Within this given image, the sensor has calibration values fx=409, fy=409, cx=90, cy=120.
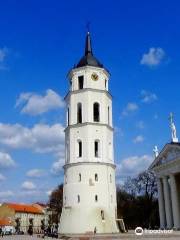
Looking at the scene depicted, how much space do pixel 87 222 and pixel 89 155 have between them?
8.53 m

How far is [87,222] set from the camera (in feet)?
168

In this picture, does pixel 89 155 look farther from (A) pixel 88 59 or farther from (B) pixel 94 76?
(A) pixel 88 59

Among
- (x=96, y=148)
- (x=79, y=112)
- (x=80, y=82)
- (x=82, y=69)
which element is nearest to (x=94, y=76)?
(x=82, y=69)

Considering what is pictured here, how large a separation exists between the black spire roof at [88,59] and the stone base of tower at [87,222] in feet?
66.9

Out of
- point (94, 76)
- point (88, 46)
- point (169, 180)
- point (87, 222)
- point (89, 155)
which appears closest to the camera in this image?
point (87, 222)

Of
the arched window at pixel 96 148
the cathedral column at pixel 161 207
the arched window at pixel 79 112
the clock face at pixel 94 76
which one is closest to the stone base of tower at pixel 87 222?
the cathedral column at pixel 161 207

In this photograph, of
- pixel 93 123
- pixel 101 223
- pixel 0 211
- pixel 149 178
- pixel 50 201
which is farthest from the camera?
pixel 0 211

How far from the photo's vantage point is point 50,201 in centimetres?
9212

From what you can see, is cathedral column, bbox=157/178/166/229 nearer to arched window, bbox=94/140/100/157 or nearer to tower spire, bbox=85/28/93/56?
arched window, bbox=94/140/100/157

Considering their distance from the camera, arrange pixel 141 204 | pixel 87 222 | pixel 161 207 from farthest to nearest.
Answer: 1. pixel 141 204
2. pixel 161 207
3. pixel 87 222

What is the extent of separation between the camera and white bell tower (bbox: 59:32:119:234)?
52.1 metres

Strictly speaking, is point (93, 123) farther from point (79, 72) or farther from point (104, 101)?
point (79, 72)

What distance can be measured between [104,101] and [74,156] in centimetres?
896

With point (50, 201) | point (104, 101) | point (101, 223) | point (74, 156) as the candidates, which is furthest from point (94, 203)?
point (50, 201)
